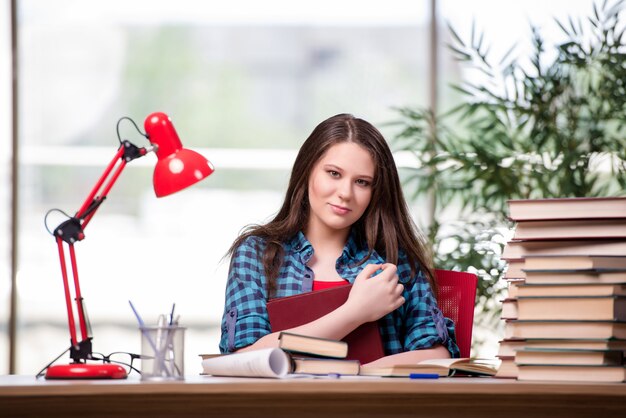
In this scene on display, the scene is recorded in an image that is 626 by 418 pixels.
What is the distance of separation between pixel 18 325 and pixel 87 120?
46.1 inches

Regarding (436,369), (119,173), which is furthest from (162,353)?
(436,369)

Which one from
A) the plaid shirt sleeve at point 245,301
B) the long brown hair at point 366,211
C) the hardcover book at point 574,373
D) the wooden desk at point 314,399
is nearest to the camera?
the wooden desk at point 314,399

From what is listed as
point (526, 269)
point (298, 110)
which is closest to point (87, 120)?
point (298, 110)

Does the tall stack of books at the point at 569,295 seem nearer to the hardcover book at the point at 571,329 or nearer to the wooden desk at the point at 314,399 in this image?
the hardcover book at the point at 571,329

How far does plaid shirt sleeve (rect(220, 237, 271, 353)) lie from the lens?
2.18 meters

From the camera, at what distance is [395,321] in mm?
2369

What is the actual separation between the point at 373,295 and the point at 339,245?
0.42 m

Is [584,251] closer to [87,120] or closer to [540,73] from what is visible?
[540,73]

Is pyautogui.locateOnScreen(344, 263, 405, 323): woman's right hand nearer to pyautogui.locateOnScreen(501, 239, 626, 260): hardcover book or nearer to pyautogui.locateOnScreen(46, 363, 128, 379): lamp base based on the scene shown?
pyautogui.locateOnScreen(501, 239, 626, 260): hardcover book

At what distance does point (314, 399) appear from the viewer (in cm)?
147

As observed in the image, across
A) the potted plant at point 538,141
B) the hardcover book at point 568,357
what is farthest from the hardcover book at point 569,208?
the potted plant at point 538,141

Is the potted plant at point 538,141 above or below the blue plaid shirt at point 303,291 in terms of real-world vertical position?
above

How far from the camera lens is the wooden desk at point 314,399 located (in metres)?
1.45

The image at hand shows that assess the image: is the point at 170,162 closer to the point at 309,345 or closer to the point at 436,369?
the point at 309,345
